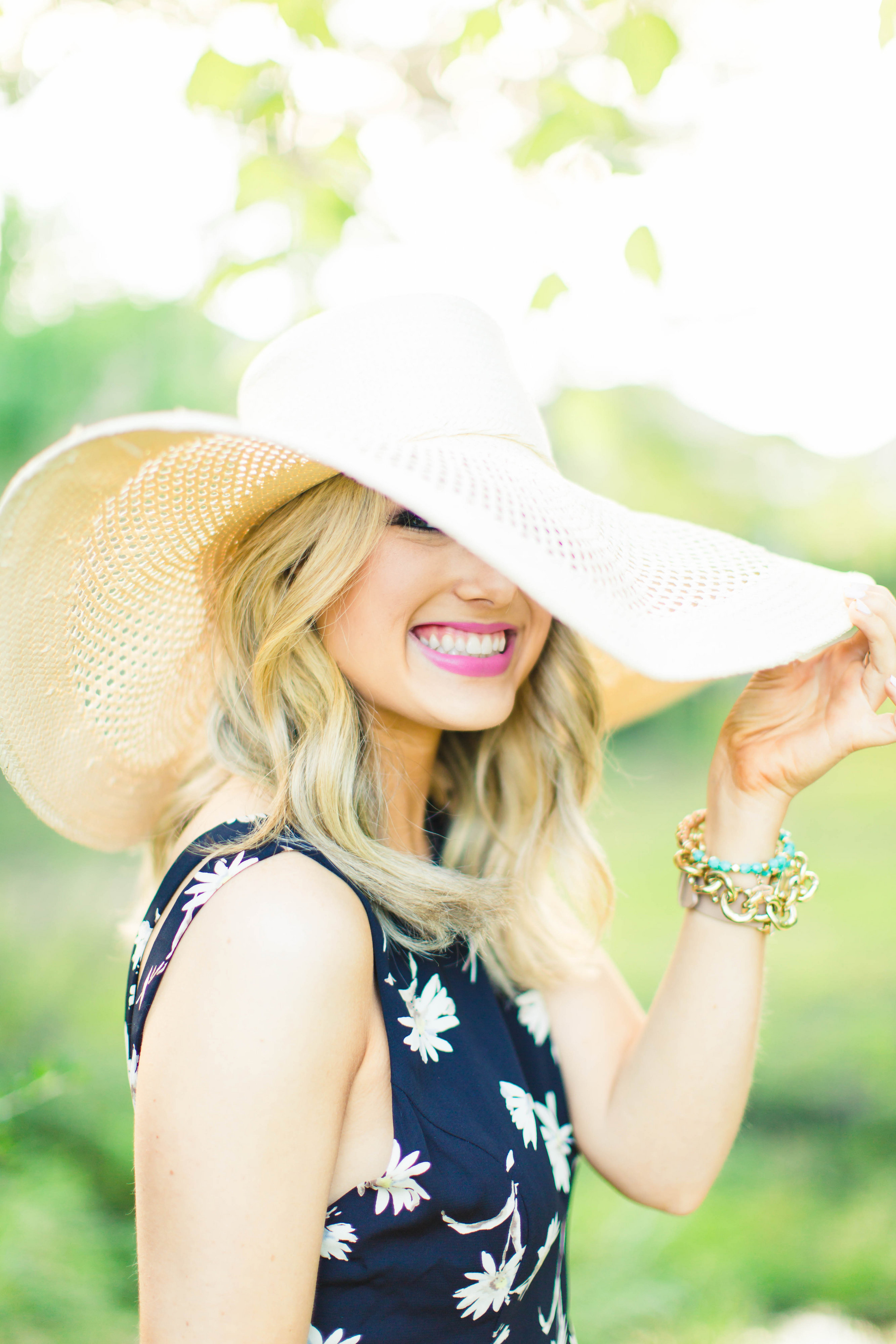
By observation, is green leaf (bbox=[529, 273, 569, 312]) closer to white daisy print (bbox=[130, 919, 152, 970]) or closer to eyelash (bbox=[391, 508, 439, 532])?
eyelash (bbox=[391, 508, 439, 532])

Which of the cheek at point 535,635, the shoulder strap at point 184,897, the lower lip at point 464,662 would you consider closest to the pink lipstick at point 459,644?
the lower lip at point 464,662

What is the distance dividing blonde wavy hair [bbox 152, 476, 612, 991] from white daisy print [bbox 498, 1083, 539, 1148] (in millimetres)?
234

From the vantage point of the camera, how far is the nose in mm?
1572

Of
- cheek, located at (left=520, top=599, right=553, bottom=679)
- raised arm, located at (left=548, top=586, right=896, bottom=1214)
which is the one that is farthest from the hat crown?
raised arm, located at (left=548, top=586, right=896, bottom=1214)

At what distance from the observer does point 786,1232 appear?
12.5ft

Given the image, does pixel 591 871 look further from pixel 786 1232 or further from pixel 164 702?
pixel 786 1232

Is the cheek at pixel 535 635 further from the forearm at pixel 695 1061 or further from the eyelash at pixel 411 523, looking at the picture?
the forearm at pixel 695 1061

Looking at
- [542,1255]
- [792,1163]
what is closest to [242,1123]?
[542,1255]

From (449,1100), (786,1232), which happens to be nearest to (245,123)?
(449,1100)

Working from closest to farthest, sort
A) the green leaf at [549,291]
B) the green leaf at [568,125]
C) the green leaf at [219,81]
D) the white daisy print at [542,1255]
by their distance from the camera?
1. the white daisy print at [542,1255]
2. the green leaf at [219,81]
3. the green leaf at [568,125]
4. the green leaf at [549,291]

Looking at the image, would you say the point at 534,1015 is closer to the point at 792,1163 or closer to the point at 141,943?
the point at 141,943

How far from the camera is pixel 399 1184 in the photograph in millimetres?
1294

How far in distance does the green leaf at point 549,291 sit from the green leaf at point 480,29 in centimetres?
57

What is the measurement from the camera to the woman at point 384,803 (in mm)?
1141
